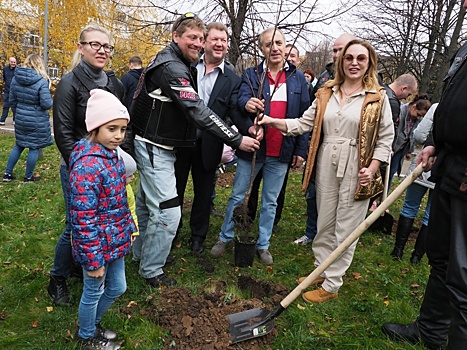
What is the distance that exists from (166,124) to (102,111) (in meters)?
0.95

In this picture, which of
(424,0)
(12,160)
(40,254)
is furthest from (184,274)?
(424,0)

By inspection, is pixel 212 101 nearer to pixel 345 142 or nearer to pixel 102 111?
pixel 345 142

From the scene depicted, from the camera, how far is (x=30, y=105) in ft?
20.4

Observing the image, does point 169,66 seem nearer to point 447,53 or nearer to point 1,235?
point 1,235

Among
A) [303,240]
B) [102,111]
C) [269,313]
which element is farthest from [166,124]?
[303,240]

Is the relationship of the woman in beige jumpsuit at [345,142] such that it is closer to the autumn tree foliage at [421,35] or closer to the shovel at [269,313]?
the shovel at [269,313]

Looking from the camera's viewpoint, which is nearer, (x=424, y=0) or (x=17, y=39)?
(x=424, y=0)

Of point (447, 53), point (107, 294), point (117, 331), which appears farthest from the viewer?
point (447, 53)

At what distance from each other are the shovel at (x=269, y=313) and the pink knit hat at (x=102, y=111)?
68.1 inches

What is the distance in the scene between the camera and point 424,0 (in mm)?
11711

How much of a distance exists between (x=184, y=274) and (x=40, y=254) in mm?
1607

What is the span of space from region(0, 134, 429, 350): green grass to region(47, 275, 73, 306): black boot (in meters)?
0.08

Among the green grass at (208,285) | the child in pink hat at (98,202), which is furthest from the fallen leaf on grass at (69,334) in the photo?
the child in pink hat at (98,202)

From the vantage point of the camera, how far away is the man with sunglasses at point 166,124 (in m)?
3.06
